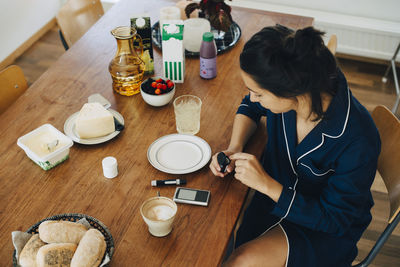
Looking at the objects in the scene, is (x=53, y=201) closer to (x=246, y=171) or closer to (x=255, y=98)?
(x=246, y=171)

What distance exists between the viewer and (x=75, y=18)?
2.30 metres

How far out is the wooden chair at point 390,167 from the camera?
4.50 feet

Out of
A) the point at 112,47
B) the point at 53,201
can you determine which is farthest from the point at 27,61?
the point at 53,201

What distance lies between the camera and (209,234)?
112 centimetres

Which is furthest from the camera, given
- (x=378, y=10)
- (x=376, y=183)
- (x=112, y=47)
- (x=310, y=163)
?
(x=378, y=10)

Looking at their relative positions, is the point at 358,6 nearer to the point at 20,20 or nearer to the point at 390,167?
the point at 390,167

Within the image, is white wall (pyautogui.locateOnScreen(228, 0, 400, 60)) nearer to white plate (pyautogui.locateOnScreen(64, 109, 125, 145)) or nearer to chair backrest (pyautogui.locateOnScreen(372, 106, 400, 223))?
chair backrest (pyautogui.locateOnScreen(372, 106, 400, 223))

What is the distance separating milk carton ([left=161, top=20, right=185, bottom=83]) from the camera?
1637mm

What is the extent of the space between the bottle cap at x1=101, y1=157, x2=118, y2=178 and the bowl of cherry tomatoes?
37 cm

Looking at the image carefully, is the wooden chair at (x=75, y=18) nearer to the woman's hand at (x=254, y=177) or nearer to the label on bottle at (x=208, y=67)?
the label on bottle at (x=208, y=67)

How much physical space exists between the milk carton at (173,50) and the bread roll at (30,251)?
3.18 feet

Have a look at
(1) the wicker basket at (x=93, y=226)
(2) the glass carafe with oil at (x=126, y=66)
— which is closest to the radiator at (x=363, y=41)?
(2) the glass carafe with oil at (x=126, y=66)

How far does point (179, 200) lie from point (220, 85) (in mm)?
732

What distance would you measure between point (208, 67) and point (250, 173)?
26.6 inches
